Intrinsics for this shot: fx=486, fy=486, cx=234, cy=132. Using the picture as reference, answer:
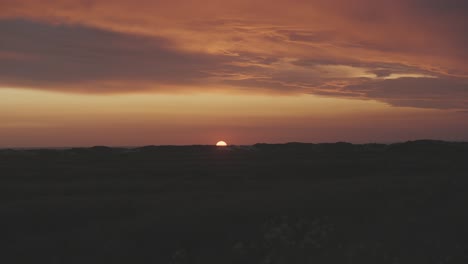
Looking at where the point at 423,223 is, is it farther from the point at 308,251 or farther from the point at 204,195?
the point at 204,195

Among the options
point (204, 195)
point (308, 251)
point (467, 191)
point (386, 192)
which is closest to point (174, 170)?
point (204, 195)

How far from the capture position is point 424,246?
19328 mm

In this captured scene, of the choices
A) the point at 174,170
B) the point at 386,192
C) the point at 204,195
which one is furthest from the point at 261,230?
the point at 174,170

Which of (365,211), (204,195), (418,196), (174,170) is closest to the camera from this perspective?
(365,211)

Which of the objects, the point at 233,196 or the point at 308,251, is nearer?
the point at 308,251

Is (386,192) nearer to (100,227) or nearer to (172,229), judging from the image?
(172,229)

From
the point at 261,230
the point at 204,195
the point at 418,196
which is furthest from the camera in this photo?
the point at 204,195

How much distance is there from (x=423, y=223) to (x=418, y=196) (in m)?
6.14

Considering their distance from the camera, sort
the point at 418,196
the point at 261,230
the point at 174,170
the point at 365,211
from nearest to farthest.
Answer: the point at 261,230
the point at 365,211
the point at 418,196
the point at 174,170

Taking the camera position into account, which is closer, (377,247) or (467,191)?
(377,247)

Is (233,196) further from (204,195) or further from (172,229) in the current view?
(172,229)

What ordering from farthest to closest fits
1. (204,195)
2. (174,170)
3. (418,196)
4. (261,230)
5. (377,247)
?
(174,170) < (204,195) < (418,196) < (261,230) < (377,247)

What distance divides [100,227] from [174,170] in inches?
1052

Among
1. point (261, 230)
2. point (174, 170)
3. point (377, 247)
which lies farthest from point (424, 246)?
point (174, 170)
